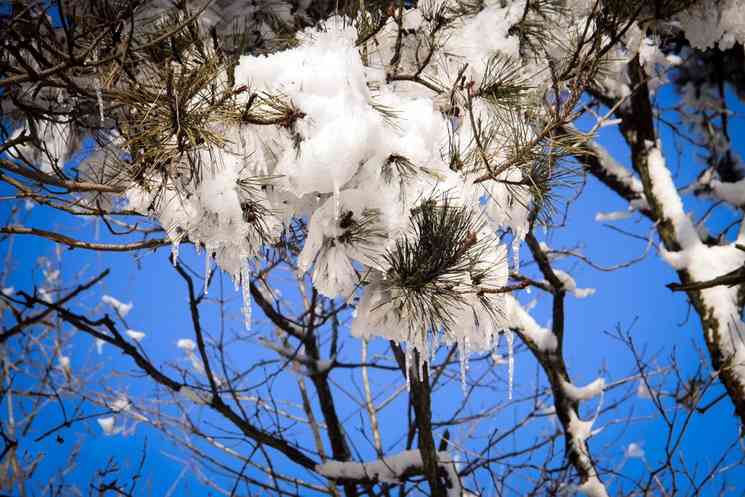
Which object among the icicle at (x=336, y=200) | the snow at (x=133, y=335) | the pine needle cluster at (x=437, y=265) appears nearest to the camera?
the icicle at (x=336, y=200)

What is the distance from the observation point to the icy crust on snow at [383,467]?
2.99 meters

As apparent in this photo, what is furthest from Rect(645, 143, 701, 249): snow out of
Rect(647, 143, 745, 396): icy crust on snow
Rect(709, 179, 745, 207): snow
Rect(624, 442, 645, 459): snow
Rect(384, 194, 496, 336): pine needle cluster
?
Rect(384, 194, 496, 336): pine needle cluster

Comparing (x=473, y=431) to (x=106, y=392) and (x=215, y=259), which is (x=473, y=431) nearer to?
(x=106, y=392)

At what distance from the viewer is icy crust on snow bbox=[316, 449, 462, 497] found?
118 inches

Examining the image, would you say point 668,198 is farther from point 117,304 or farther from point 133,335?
point 117,304

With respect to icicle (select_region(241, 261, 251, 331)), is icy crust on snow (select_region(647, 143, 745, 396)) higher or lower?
higher

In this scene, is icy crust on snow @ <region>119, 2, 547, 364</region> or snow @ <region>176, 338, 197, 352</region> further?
snow @ <region>176, 338, 197, 352</region>

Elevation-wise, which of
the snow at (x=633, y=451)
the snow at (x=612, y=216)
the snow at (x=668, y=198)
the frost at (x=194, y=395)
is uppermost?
the snow at (x=612, y=216)

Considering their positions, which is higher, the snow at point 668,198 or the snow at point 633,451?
the snow at point 668,198

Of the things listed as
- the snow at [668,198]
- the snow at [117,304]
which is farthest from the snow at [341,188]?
the snow at [117,304]

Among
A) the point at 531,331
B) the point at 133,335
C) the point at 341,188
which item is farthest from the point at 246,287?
the point at 531,331

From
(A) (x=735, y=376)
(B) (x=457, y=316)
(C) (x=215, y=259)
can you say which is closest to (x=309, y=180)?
(C) (x=215, y=259)

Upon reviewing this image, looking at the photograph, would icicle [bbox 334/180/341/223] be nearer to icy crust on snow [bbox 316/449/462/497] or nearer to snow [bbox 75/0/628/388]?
snow [bbox 75/0/628/388]

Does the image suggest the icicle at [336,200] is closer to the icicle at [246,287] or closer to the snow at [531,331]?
the icicle at [246,287]
